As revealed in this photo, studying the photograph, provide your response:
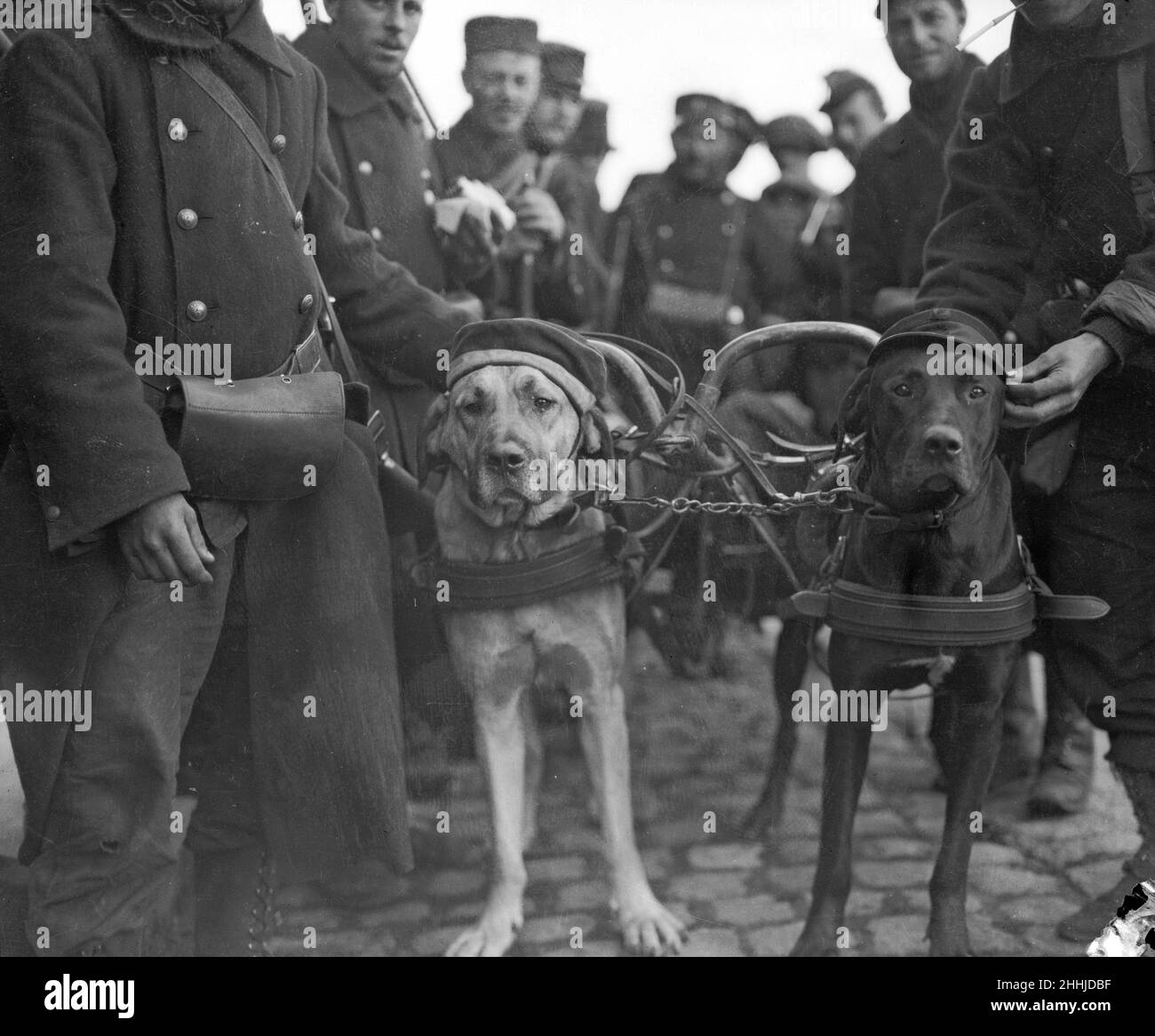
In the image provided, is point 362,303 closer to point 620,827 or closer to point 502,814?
point 502,814

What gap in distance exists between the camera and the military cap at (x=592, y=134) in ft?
11.5

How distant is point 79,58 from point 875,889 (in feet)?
10.0

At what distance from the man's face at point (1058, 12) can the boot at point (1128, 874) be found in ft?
6.91

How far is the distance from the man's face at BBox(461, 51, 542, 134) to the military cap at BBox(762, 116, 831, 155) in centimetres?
66

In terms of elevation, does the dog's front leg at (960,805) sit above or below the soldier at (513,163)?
below

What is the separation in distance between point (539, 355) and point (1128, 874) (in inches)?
89.2

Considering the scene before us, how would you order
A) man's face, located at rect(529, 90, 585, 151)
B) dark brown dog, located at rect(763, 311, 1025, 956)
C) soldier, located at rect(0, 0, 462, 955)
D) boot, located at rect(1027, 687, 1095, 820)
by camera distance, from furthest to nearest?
boot, located at rect(1027, 687, 1095, 820), man's face, located at rect(529, 90, 585, 151), dark brown dog, located at rect(763, 311, 1025, 956), soldier, located at rect(0, 0, 462, 955)

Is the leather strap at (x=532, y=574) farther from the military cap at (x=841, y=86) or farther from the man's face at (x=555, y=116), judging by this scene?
the military cap at (x=841, y=86)

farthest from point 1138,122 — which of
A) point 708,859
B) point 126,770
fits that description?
point 126,770

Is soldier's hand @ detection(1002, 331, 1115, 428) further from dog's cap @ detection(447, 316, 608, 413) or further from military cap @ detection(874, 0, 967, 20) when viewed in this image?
dog's cap @ detection(447, 316, 608, 413)

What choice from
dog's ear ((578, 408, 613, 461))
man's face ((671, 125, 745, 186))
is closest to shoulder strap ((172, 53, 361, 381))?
dog's ear ((578, 408, 613, 461))

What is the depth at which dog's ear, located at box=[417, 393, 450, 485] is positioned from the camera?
3504 millimetres

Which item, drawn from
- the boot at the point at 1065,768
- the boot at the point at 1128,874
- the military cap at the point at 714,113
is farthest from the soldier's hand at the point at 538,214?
the boot at the point at 1128,874
